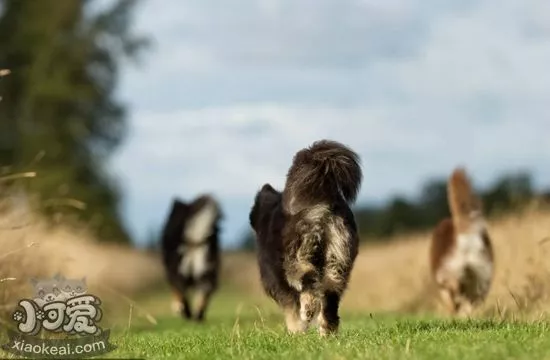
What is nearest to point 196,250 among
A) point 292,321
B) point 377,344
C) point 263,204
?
point 263,204

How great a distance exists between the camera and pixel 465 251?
1650cm

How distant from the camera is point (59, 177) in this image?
116ft

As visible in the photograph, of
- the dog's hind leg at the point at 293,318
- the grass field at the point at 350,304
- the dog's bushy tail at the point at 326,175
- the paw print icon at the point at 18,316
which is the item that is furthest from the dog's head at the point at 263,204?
the paw print icon at the point at 18,316

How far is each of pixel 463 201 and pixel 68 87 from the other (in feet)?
83.7

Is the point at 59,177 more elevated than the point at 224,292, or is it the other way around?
the point at 59,177

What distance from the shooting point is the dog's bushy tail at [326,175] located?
31.7 feet

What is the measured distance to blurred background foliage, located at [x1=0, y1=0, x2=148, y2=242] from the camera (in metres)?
38.6

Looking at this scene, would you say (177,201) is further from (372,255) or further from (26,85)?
(26,85)

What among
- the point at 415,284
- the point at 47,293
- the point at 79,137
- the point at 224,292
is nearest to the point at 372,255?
the point at 415,284

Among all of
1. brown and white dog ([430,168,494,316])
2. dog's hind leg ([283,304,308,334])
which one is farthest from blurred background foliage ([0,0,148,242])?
dog's hind leg ([283,304,308,334])

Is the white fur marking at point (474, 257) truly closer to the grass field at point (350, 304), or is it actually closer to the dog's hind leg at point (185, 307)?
the grass field at point (350, 304)

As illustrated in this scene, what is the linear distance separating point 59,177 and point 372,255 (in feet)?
40.6

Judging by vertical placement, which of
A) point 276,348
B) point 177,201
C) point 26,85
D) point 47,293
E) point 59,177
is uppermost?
point 26,85

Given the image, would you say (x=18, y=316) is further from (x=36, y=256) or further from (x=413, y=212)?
(x=413, y=212)
